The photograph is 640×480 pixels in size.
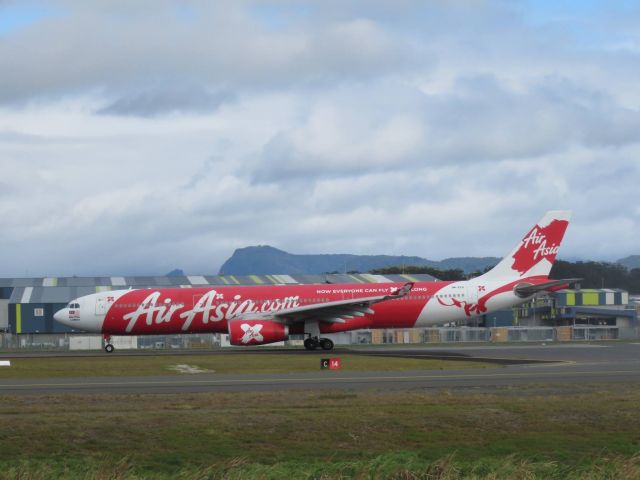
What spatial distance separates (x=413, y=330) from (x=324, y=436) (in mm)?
51520

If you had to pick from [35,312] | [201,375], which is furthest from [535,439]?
[35,312]

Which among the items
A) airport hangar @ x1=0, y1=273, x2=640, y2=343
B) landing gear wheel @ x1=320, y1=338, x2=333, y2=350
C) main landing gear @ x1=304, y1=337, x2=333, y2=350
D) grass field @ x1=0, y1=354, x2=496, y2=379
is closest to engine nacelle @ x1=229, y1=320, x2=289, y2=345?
main landing gear @ x1=304, y1=337, x2=333, y2=350

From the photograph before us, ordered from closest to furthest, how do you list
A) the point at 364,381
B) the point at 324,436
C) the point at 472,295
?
the point at 324,436 → the point at 364,381 → the point at 472,295

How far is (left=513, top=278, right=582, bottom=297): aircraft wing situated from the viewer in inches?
2083

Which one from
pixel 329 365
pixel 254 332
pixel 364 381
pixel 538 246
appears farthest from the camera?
pixel 538 246

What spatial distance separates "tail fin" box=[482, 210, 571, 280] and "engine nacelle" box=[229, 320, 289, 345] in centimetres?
1318

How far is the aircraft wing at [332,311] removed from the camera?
50.7 m

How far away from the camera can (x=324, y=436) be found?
20.5 m

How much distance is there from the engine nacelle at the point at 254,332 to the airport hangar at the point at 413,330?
18.2 meters

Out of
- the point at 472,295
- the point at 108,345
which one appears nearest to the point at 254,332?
the point at 108,345

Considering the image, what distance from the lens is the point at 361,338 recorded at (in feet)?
227

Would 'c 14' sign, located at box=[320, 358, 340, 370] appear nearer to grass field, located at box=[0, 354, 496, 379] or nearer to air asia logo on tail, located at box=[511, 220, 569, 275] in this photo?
grass field, located at box=[0, 354, 496, 379]

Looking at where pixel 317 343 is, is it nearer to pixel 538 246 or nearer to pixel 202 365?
pixel 202 365

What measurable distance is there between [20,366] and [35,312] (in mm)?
39611
